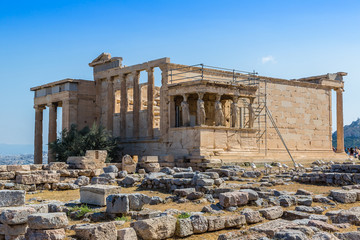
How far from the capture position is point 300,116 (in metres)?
26.3

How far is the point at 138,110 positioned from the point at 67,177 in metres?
8.16

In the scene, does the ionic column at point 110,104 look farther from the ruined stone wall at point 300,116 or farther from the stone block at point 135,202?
the stone block at point 135,202

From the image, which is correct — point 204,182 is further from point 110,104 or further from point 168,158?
point 110,104

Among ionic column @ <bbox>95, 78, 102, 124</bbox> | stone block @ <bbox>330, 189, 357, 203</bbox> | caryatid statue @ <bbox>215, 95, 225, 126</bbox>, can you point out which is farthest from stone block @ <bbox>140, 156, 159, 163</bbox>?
stone block @ <bbox>330, 189, 357, 203</bbox>

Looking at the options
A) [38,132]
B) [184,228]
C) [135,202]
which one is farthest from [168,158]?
[184,228]

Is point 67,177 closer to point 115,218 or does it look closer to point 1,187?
point 1,187

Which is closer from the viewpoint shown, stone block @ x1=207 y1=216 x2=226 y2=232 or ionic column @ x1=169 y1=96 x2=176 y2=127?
stone block @ x1=207 y1=216 x2=226 y2=232

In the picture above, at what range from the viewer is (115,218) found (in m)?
8.33

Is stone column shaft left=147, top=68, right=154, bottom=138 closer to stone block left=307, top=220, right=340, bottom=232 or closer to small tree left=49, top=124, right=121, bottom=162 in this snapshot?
small tree left=49, top=124, right=121, bottom=162

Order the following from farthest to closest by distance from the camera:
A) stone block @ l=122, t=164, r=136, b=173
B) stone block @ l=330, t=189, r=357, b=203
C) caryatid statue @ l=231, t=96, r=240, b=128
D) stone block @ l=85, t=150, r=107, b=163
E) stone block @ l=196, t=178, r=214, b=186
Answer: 1. caryatid statue @ l=231, t=96, r=240, b=128
2. stone block @ l=122, t=164, r=136, b=173
3. stone block @ l=85, t=150, r=107, b=163
4. stone block @ l=196, t=178, r=214, b=186
5. stone block @ l=330, t=189, r=357, b=203

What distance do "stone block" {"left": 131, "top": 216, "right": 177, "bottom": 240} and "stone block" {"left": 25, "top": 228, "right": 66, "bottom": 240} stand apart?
1.13 m

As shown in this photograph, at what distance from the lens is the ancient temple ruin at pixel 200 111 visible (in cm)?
2031

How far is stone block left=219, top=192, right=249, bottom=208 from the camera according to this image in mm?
9242

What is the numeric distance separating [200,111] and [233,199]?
35.6 feet
